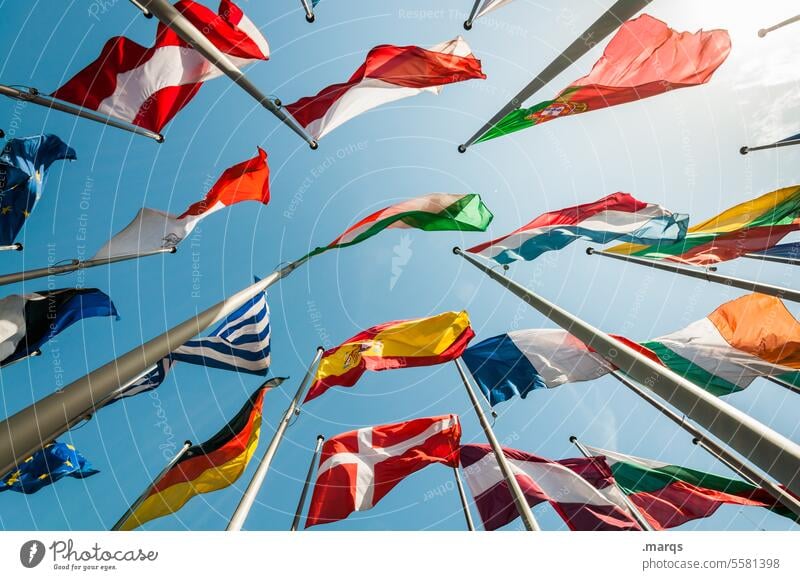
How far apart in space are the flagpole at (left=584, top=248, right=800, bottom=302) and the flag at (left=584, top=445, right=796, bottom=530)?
5.41 metres

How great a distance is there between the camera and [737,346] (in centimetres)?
985

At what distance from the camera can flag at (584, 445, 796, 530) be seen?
8.88 metres

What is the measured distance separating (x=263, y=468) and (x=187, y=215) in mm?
6386

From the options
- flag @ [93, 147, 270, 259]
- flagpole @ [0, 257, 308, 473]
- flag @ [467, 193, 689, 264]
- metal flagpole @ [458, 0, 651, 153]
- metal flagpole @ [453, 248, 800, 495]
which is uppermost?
metal flagpole @ [458, 0, 651, 153]

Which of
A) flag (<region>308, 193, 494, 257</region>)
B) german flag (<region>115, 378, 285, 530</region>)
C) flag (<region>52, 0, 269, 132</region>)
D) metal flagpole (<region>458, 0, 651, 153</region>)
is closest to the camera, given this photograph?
metal flagpole (<region>458, 0, 651, 153</region>)

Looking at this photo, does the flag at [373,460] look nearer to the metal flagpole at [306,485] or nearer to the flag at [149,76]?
the metal flagpole at [306,485]

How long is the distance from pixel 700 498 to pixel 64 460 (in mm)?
18221

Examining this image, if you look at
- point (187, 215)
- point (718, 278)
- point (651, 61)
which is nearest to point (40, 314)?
point (187, 215)

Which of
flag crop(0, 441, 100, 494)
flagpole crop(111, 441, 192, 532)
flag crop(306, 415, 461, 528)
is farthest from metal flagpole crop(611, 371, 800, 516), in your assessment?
flag crop(0, 441, 100, 494)

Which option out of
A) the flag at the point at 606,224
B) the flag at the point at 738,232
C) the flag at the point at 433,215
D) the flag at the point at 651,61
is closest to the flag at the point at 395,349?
the flag at the point at 433,215
